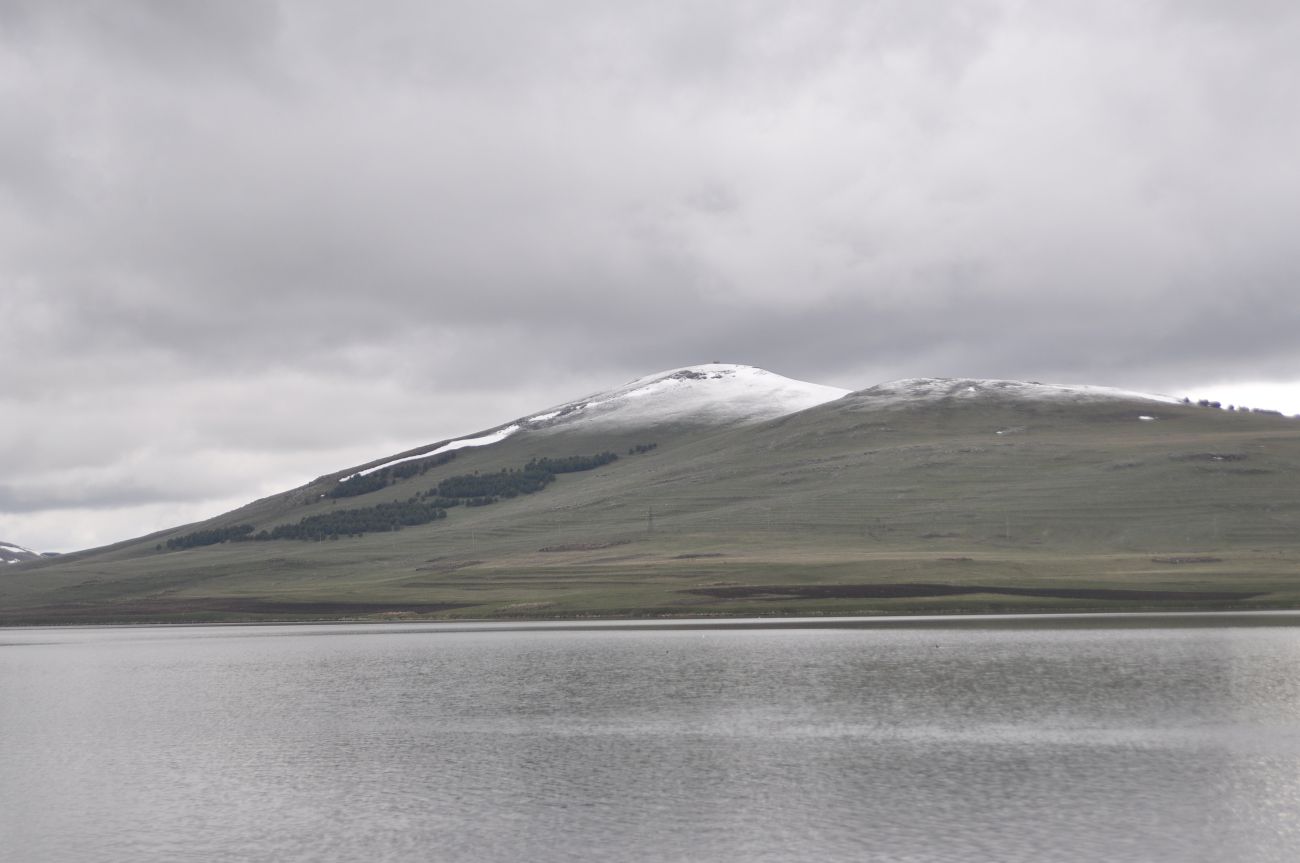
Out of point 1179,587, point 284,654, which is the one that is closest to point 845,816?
point 284,654

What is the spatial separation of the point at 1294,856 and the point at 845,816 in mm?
11273

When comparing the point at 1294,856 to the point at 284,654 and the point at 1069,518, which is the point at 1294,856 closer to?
the point at 284,654

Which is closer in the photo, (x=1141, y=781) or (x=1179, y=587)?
(x=1141, y=781)

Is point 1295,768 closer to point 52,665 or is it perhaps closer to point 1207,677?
point 1207,677

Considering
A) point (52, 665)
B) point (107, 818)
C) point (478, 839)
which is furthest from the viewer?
point (52, 665)

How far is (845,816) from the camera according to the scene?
35312 mm

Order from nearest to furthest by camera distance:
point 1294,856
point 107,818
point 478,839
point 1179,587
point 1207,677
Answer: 1. point 1294,856
2. point 478,839
3. point 107,818
4. point 1207,677
5. point 1179,587

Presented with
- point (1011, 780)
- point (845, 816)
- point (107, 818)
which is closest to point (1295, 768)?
point (1011, 780)

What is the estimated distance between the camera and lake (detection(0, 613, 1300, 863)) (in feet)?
110

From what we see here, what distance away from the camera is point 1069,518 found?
198875 mm

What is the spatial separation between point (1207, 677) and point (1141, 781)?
26476mm

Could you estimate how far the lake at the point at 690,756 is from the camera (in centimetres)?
3344

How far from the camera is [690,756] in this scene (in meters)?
46.0

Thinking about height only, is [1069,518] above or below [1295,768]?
above
